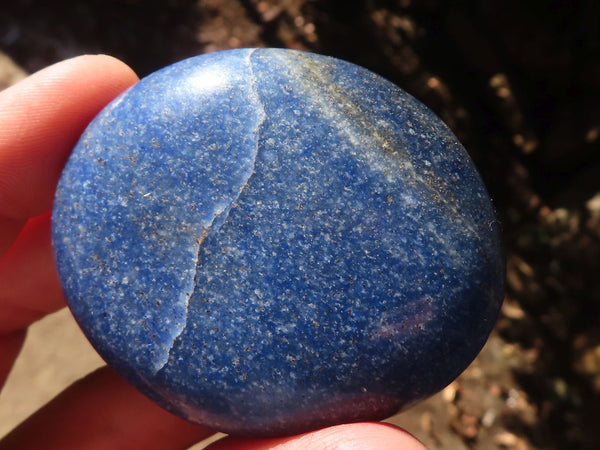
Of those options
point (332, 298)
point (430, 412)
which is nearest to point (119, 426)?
point (332, 298)

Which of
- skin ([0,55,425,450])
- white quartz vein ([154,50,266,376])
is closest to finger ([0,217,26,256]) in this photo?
skin ([0,55,425,450])

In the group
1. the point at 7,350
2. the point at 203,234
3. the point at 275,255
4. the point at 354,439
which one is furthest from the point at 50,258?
the point at 354,439

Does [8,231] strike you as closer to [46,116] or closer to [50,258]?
[50,258]

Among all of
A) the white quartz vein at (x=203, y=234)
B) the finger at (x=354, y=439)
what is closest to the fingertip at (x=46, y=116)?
the white quartz vein at (x=203, y=234)

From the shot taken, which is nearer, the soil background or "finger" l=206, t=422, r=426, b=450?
"finger" l=206, t=422, r=426, b=450

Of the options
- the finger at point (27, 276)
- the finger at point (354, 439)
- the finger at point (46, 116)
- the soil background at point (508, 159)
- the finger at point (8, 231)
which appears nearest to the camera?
the finger at point (354, 439)

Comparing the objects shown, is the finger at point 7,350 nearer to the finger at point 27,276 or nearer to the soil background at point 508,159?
the finger at point 27,276

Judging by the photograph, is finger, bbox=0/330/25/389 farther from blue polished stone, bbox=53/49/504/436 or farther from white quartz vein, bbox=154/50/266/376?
white quartz vein, bbox=154/50/266/376
